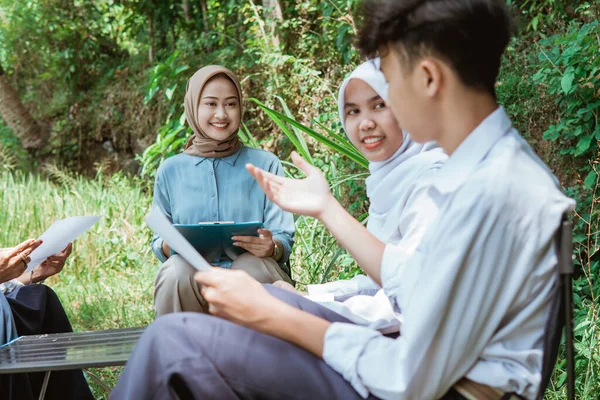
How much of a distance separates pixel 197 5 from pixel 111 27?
1.65 m

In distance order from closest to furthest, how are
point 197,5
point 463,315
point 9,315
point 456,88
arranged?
point 463,315 < point 456,88 < point 9,315 < point 197,5

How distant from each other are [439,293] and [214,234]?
1.63 m

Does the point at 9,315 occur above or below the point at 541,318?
below

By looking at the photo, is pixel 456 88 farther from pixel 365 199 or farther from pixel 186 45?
pixel 186 45

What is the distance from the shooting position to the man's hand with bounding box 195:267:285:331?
153 centimetres

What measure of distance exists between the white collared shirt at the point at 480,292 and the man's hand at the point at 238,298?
0.69 feet

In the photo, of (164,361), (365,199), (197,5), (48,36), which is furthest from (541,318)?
(48,36)

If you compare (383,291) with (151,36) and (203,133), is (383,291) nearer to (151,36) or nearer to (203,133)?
(203,133)

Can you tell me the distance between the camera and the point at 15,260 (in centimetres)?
272

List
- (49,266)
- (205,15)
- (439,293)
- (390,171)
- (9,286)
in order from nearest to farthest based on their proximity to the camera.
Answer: (439,293) < (390,171) < (9,286) < (49,266) < (205,15)

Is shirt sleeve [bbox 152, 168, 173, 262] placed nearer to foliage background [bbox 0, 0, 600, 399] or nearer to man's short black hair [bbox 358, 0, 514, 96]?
foliage background [bbox 0, 0, 600, 399]

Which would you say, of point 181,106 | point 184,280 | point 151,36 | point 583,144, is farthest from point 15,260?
point 151,36

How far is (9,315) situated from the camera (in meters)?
2.75

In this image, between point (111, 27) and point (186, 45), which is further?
point (111, 27)
